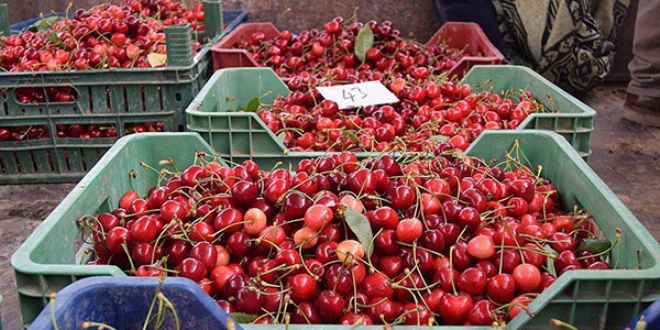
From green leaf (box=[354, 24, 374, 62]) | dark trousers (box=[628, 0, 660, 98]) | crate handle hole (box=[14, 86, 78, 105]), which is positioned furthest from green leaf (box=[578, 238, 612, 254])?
dark trousers (box=[628, 0, 660, 98])

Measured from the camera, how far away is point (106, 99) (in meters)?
2.66

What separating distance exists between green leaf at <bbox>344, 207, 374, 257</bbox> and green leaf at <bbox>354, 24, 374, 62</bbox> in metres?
1.87

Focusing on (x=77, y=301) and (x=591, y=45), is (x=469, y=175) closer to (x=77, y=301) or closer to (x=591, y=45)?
(x=77, y=301)

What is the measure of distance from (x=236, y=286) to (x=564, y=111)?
1502 millimetres

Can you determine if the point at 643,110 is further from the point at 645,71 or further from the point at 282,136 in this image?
the point at 282,136

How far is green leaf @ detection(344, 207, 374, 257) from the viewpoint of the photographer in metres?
1.33

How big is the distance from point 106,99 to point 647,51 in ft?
10.3

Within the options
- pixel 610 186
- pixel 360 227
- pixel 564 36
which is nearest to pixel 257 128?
pixel 360 227

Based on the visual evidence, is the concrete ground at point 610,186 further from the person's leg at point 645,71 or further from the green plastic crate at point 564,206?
the green plastic crate at point 564,206

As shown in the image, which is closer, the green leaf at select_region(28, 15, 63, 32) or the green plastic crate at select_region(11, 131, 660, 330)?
the green plastic crate at select_region(11, 131, 660, 330)

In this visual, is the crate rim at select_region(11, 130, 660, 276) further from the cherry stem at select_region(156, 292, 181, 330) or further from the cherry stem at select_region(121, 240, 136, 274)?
the cherry stem at select_region(156, 292, 181, 330)

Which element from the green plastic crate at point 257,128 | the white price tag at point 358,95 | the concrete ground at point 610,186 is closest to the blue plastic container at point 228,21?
the concrete ground at point 610,186

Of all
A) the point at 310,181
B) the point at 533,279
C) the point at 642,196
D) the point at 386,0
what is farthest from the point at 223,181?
the point at 386,0

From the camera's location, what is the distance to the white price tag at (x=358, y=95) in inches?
98.2
